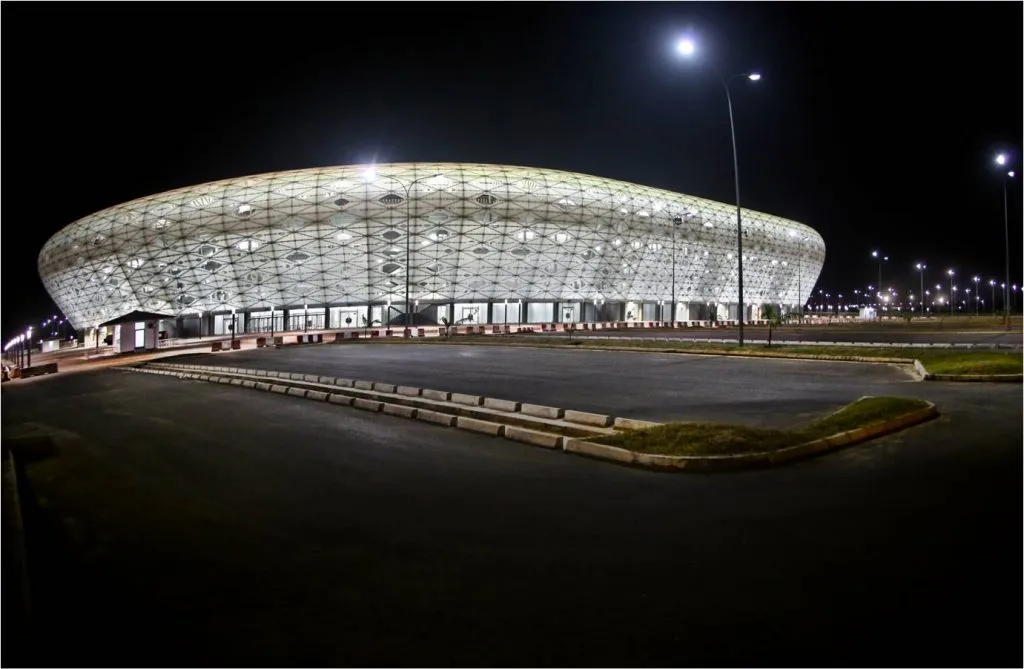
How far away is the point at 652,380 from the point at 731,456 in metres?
9.27

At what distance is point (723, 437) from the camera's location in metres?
7.83

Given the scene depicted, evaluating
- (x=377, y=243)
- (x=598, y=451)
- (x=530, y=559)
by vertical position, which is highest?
(x=377, y=243)

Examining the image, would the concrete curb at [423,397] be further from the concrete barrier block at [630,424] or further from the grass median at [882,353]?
the grass median at [882,353]

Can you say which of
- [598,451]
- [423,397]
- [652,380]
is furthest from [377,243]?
[598,451]

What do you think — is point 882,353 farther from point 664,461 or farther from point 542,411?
point 664,461

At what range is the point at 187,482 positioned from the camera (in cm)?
721

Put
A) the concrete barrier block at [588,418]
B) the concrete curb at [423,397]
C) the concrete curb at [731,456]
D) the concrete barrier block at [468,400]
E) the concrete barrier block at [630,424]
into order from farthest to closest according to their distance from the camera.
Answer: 1. the concrete barrier block at [468,400]
2. the concrete curb at [423,397]
3. the concrete barrier block at [588,418]
4. the concrete barrier block at [630,424]
5. the concrete curb at [731,456]

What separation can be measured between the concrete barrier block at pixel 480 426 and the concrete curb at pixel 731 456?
58.1 inches

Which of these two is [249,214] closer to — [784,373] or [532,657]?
[784,373]

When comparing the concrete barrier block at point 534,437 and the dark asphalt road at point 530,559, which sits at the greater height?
the concrete barrier block at point 534,437

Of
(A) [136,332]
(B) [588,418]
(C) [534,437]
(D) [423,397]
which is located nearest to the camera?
(C) [534,437]

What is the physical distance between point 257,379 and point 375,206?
4413 centimetres

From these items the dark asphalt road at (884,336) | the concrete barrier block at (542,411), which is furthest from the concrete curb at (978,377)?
the dark asphalt road at (884,336)

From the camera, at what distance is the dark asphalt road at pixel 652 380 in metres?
11.7
